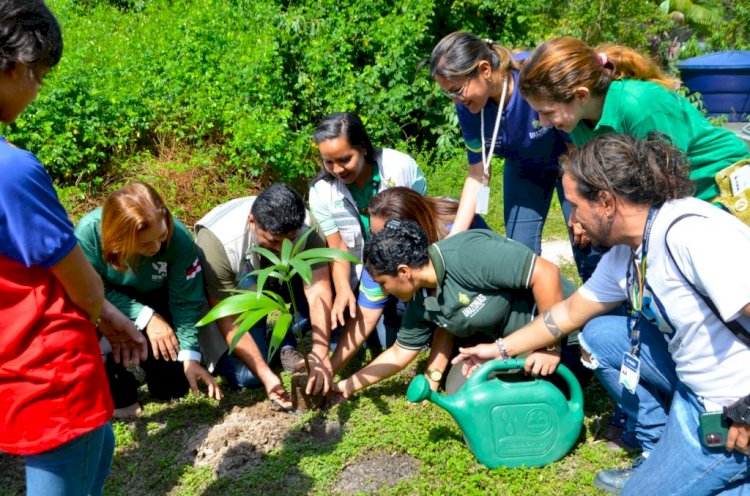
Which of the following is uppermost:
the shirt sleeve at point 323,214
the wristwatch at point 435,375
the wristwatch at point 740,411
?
the shirt sleeve at point 323,214

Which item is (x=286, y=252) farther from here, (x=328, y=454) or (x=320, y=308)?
(x=328, y=454)

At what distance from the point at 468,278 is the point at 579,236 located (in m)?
0.81

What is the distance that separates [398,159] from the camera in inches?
147

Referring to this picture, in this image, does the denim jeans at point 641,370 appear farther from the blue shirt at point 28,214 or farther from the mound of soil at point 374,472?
the blue shirt at point 28,214

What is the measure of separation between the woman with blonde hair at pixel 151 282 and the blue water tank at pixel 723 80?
744 centimetres

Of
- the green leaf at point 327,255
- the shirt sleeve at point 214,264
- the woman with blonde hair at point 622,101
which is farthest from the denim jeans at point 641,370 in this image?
the shirt sleeve at point 214,264

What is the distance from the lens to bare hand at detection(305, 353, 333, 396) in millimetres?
3205

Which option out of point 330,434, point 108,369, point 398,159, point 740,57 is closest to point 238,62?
point 398,159

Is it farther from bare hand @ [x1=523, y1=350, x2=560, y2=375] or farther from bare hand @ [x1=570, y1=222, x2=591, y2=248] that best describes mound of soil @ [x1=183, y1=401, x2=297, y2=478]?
bare hand @ [x1=570, y1=222, x2=591, y2=248]

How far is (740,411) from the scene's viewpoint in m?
1.91

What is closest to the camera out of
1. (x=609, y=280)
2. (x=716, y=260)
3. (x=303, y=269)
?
(x=716, y=260)

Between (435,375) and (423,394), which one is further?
(435,375)

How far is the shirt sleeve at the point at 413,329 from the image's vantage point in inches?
119

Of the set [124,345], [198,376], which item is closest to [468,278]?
[198,376]
